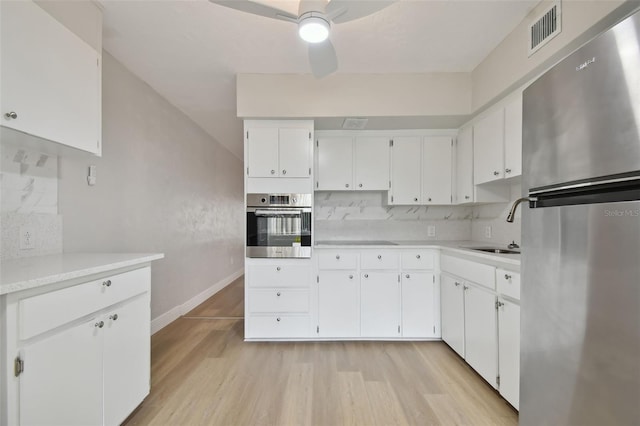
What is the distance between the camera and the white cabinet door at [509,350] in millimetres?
1681

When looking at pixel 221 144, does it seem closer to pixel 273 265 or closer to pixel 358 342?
pixel 273 265

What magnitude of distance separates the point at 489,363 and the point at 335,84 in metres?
2.66

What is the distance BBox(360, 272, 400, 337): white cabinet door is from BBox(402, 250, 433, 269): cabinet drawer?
0.16 meters

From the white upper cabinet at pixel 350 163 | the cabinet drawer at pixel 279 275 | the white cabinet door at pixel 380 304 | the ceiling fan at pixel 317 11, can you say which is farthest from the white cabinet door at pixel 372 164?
the ceiling fan at pixel 317 11

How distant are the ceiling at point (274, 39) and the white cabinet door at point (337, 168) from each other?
348 millimetres

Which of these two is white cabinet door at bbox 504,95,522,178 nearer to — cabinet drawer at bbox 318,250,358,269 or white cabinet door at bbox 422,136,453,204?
white cabinet door at bbox 422,136,453,204

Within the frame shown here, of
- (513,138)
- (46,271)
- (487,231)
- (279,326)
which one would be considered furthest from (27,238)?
(487,231)

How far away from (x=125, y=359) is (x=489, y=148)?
3079 mm

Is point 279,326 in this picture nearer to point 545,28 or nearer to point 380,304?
point 380,304

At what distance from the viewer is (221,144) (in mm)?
5008

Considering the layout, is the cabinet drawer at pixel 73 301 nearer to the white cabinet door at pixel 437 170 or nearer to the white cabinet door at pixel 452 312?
the white cabinet door at pixel 452 312

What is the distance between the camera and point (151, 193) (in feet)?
9.50

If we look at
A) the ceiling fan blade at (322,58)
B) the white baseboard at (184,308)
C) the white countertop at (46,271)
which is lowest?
the white baseboard at (184,308)

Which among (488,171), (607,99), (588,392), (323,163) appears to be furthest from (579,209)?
(323,163)
